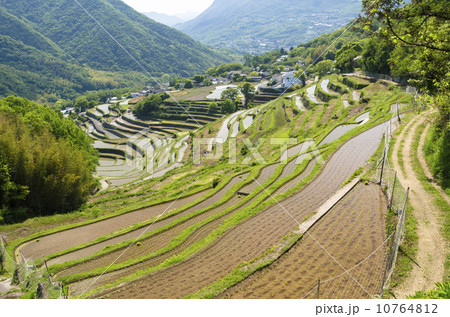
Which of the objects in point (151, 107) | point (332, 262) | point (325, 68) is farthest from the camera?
point (151, 107)

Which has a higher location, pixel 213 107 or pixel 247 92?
pixel 247 92

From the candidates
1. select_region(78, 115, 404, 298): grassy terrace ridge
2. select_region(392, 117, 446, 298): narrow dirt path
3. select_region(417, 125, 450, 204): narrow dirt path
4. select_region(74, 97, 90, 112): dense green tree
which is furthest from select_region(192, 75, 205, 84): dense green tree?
select_region(392, 117, 446, 298): narrow dirt path

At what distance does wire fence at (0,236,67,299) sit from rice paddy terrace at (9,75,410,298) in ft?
2.63

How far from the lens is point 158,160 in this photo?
5191cm

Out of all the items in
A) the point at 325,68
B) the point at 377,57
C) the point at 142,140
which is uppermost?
the point at 325,68

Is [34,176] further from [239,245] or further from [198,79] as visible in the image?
[198,79]

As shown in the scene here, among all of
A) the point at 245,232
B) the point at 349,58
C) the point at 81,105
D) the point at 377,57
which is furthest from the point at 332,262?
the point at 81,105

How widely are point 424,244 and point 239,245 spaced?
8.34m

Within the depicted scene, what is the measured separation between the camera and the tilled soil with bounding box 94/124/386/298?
11469 mm

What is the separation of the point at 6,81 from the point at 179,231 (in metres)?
189

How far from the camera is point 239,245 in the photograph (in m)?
14.3

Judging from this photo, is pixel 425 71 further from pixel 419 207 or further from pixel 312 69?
pixel 312 69

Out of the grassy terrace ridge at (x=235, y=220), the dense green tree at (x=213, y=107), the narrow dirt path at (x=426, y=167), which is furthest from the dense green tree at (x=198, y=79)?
the narrow dirt path at (x=426, y=167)

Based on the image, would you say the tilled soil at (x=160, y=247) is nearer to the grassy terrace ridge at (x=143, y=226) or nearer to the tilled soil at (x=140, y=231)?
the grassy terrace ridge at (x=143, y=226)
